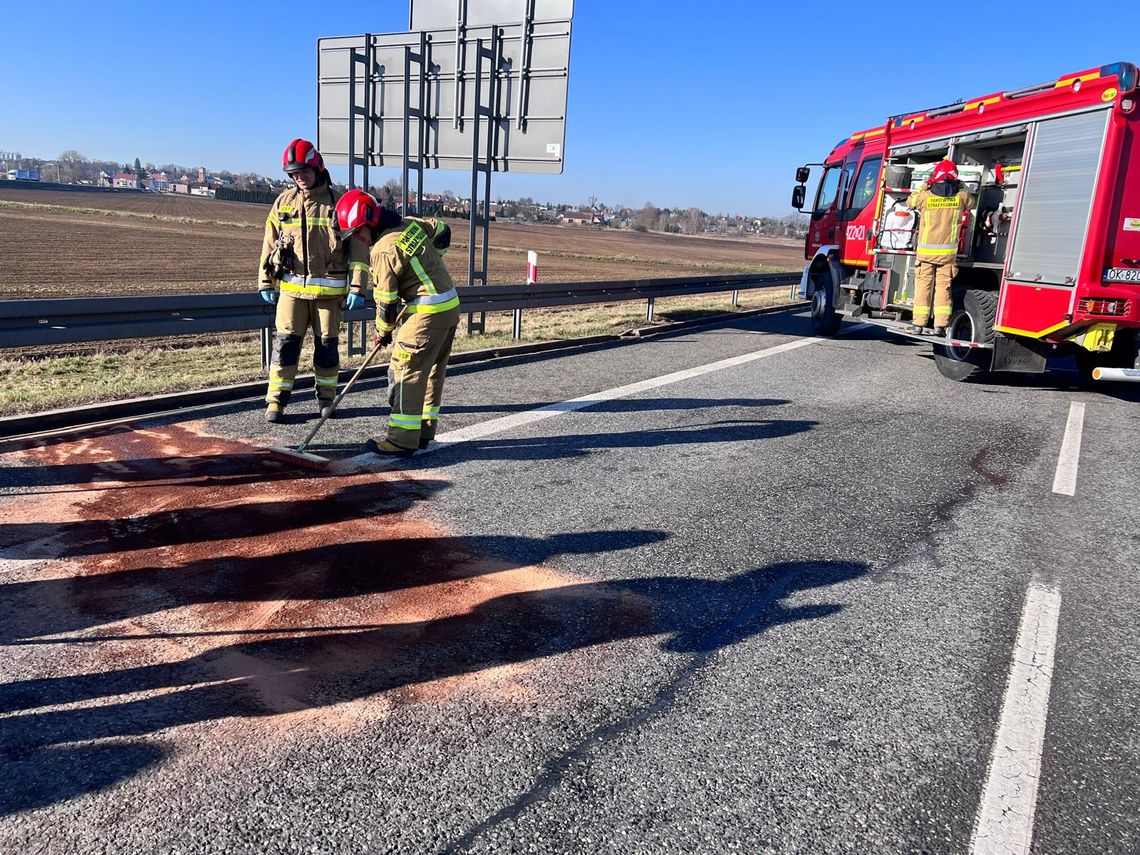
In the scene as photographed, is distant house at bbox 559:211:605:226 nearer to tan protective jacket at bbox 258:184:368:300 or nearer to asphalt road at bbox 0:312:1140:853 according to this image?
tan protective jacket at bbox 258:184:368:300

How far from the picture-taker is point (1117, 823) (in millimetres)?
2543

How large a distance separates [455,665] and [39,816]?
4.53 ft

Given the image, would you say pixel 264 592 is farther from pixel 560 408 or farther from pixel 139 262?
pixel 139 262

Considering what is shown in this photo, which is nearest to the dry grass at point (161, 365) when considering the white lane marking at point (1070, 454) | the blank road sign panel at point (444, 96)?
the blank road sign panel at point (444, 96)

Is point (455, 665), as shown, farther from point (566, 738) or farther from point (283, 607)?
point (283, 607)

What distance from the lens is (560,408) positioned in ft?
25.3

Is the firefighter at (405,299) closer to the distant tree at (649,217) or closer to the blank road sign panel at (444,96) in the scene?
the blank road sign panel at (444,96)

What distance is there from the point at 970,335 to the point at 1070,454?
3.49 m

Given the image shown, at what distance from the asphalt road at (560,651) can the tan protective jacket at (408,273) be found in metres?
1.05

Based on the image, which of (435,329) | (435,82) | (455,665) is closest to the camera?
(455,665)

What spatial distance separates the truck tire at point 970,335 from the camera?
976 cm

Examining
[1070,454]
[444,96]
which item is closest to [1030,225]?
[1070,454]

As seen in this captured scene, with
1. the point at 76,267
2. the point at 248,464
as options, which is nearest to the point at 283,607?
the point at 248,464

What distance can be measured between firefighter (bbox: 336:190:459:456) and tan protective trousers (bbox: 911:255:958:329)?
7.02 m
